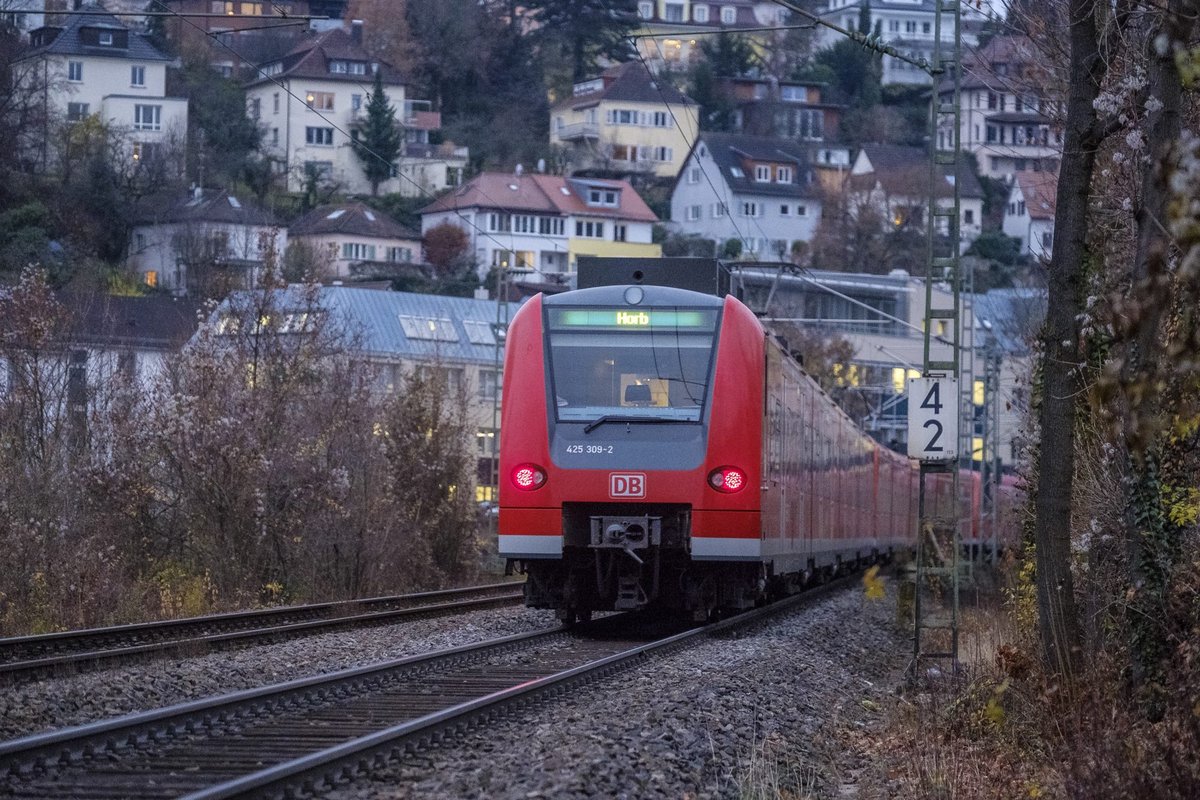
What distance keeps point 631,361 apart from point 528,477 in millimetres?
1461

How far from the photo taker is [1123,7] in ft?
39.3

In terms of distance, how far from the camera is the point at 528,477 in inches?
639

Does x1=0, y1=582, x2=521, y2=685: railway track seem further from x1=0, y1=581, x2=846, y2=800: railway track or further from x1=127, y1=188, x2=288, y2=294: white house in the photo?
x1=127, y1=188, x2=288, y2=294: white house

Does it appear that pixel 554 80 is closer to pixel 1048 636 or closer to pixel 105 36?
pixel 105 36

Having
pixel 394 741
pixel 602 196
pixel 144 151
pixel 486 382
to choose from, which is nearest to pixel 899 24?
pixel 602 196

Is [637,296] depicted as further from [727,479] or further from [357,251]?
[357,251]

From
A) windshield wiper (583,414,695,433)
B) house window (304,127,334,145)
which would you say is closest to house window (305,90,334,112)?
house window (304,127,334,145)

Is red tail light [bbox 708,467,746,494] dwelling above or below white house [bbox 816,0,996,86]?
below

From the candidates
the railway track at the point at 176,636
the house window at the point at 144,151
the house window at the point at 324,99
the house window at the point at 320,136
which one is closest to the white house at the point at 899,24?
the house window at the point at 324,99

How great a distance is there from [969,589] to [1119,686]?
2357 cm

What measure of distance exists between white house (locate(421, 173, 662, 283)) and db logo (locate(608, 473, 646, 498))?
73.3 metres

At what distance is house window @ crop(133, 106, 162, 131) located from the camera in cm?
9194

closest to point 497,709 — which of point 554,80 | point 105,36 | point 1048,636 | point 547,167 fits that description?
point 1048,636

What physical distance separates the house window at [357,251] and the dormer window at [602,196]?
49.8ft
